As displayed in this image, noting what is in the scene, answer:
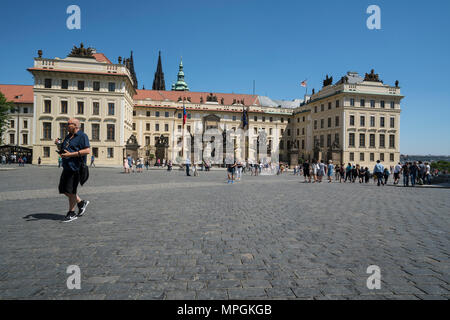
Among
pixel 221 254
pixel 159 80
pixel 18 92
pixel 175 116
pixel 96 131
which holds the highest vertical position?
pixel 159 80

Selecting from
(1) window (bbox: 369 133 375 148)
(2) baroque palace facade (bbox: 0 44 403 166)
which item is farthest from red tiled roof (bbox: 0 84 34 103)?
(1) window (bbox: 369 133 375 148)

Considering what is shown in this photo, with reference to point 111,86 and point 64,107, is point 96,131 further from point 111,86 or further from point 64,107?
point 111,86

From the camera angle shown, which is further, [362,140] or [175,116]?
[175,116]

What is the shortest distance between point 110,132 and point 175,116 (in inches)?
886

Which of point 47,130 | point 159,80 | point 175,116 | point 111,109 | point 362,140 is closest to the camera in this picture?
point 47,130

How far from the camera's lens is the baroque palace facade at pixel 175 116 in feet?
147

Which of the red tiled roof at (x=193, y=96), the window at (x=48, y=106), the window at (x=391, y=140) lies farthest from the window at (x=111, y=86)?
the window at (x=391, y=140)

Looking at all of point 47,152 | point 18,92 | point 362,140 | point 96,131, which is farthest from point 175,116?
point 362,140

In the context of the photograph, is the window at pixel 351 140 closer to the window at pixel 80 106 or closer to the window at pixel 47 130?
the window at pixel 80 106

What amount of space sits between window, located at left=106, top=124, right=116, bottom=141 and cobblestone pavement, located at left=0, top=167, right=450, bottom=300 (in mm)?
42170

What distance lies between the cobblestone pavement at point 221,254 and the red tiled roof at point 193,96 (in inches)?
2590

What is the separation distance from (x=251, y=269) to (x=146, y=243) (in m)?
1.81

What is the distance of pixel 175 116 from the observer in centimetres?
6731
